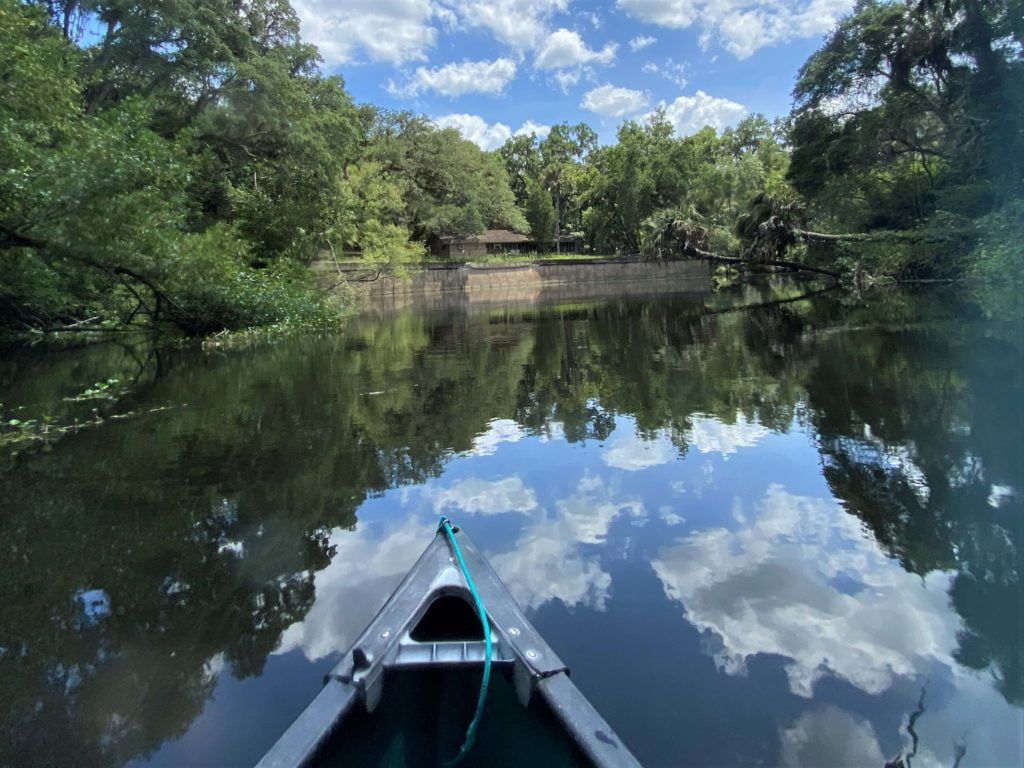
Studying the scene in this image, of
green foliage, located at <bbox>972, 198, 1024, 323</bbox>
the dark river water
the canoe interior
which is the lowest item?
the dark river water

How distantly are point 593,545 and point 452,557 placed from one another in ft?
5.78

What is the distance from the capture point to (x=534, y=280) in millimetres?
50344

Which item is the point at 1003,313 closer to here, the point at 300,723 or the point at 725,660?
the point at 725,660

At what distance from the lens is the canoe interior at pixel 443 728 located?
2266 mm

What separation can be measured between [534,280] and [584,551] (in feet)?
153

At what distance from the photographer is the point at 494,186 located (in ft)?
168

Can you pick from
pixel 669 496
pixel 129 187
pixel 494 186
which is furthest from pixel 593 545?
pixel 494 186

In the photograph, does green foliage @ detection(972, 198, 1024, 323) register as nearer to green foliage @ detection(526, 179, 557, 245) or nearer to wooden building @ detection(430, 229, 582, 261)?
wooden building @ detection(430, 229, 582, 261)

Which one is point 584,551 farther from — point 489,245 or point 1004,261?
point 489,245

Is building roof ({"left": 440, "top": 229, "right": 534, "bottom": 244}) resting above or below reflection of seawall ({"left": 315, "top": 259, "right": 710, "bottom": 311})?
above

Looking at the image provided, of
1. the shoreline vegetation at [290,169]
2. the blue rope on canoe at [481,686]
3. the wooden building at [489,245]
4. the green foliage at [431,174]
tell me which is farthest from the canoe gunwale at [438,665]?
the wooden building at [489,245]

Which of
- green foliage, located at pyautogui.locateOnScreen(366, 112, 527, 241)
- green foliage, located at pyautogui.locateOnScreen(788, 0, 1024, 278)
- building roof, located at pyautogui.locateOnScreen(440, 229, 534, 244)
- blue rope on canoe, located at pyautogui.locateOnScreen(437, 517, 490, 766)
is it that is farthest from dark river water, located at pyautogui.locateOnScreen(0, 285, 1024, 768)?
building roof, located at pyautogui.locateOnScreen(440, 229, 534, 244)

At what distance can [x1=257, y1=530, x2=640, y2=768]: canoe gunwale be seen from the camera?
2062 mm

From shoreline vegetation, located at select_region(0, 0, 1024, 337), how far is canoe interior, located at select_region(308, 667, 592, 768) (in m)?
11.6
